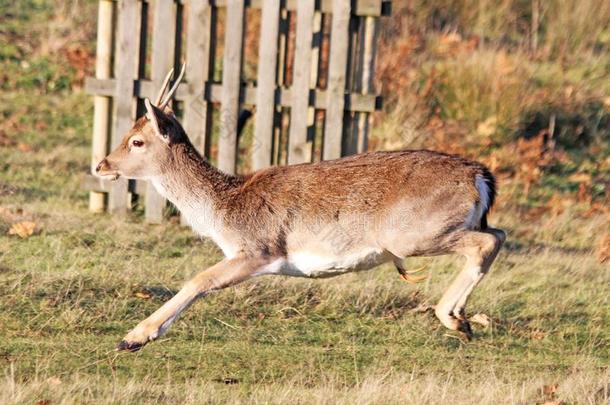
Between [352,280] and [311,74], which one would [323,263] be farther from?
[311,74]

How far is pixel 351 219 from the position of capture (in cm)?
774

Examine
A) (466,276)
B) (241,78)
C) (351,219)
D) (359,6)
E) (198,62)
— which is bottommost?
(466,276)

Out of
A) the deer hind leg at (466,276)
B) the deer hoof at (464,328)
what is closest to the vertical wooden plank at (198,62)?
the deer hind leg at (466,276)

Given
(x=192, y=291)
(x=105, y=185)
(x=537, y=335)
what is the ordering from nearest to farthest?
(x=192, y=291) < (x=537, y=335) < (x=105, y=185)

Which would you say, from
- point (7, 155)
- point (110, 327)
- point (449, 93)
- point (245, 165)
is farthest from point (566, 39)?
point (110, 327)

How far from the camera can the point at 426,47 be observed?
17000 millimetres

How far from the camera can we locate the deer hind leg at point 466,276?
762 centimetres

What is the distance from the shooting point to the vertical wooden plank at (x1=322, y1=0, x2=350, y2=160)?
10.7 metres

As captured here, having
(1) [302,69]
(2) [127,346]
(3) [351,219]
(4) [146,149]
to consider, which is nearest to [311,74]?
(1) [302,69]

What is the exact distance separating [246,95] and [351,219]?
3.55m

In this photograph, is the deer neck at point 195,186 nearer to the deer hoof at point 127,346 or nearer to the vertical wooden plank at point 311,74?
the deer hoof at point 127,346

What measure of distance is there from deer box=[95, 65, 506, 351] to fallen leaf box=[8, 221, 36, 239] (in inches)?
97.3

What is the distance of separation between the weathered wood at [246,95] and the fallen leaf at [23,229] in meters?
1.54

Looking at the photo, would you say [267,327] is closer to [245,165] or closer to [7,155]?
[245,165]
